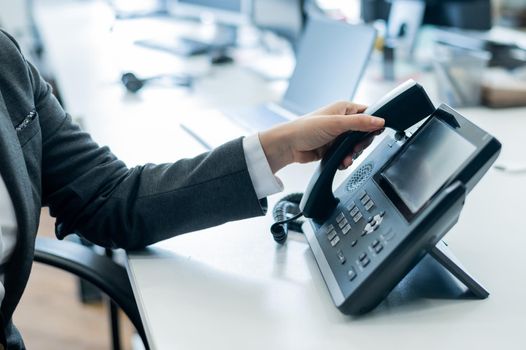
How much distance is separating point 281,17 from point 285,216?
1.19 metres

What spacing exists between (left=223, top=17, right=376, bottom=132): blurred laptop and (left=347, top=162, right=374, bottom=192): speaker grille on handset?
0.42 m

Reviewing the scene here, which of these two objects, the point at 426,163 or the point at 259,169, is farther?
the point at 259,169

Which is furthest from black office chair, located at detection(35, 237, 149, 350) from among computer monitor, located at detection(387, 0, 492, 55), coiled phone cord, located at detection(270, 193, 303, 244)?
computer monitor, located at detection(387, 0, 492, 55)

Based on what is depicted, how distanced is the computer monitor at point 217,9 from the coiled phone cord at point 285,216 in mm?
1306

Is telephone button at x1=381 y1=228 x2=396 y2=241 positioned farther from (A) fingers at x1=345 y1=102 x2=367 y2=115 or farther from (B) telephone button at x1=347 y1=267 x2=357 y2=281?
(A) fingers at x1=345 y1=102 x2=367 y2=115

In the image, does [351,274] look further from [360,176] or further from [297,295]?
[360,176]

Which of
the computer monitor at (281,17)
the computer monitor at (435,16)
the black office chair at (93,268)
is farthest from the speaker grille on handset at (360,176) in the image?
the computer monitor at (435,16)

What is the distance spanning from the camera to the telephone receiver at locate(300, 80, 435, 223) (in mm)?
801

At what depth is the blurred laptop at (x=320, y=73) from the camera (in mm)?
1291

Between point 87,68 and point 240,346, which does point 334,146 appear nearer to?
point 240,346

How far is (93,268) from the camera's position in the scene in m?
0.93

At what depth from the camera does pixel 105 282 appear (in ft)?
3.02

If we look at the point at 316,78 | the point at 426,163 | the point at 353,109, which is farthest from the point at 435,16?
the point at 426,163

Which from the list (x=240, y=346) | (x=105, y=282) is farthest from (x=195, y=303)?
(x=105, y=282)
